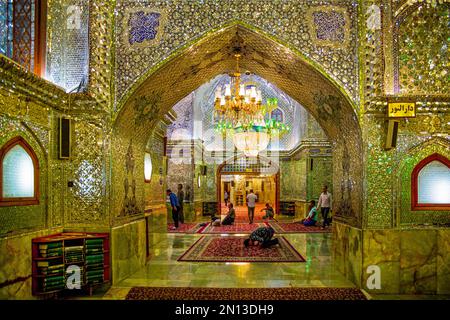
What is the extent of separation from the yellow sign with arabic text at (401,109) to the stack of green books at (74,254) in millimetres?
4031

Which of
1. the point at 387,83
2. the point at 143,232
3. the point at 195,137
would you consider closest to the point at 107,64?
the point at 143,232

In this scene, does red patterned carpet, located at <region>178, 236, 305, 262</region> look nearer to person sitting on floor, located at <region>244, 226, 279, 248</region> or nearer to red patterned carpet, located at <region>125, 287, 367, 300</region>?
person sitting on floor, located at <region>244, 226, 279, 248</region>

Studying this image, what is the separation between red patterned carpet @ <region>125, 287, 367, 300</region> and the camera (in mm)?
Result: 4242

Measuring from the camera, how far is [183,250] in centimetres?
722

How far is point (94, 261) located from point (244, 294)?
6.05ft

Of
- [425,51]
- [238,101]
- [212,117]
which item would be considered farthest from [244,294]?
[212,117]

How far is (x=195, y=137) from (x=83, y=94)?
8.61 m

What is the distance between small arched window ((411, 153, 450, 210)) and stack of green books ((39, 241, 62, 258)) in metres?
4.31

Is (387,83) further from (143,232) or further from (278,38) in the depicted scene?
(143,232)

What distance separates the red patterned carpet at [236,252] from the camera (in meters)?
Answer: 6.25

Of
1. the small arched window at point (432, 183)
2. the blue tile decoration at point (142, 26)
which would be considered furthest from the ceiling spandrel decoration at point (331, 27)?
the blue tile decoration at point (142, 26)

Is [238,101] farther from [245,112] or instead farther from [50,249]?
[50,249]

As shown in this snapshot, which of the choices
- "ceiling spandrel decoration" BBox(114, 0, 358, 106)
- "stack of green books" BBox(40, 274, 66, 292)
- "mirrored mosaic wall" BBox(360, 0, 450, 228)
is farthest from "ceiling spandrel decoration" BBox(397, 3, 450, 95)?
"stack of green books" BBox(40, 274, 66, 292)

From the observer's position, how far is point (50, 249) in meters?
3.95
